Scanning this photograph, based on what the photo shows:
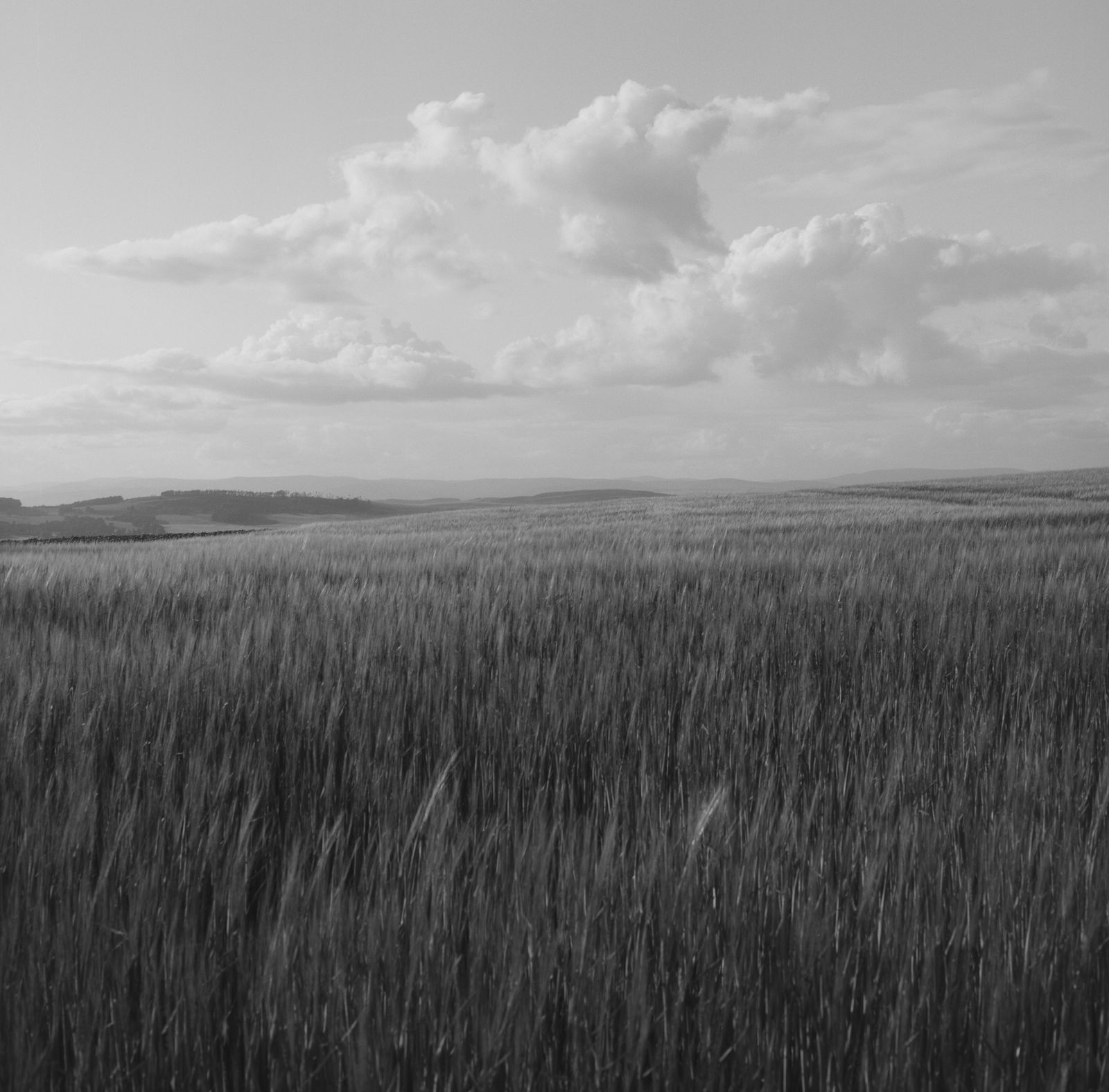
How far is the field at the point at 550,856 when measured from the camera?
926 millimetres

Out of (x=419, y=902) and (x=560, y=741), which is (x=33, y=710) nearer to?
(x=560, y=741)

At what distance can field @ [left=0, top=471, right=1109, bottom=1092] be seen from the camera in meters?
0.93

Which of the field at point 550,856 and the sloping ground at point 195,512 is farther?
the sloping ground at point 195,512

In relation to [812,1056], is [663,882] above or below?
above

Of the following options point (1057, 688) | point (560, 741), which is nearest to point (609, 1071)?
point (560, 741)

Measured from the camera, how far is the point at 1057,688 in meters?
Result: 2.58

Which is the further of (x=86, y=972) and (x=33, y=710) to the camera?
(x=33, y=710)

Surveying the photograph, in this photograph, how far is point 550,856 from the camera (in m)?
1.24

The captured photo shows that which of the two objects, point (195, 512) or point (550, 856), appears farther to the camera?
point (195, 512)

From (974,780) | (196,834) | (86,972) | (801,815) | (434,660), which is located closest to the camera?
(86,972)

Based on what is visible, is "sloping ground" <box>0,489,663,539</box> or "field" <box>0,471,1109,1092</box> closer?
"field" <box>0,471,1109,1092</box>

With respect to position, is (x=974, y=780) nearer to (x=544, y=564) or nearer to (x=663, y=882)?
(x=663, y=882)

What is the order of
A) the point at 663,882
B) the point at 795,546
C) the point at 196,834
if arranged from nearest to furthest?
1. the point at 663,882
2. the point at 196,834
3. the point at 795,546

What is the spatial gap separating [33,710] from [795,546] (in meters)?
5.88
